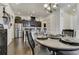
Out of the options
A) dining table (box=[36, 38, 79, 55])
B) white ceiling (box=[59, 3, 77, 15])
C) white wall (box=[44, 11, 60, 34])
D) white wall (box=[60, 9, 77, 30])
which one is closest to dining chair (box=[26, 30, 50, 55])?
dining table (box=[36, 38, 79, 55])

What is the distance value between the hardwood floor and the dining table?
246 mm

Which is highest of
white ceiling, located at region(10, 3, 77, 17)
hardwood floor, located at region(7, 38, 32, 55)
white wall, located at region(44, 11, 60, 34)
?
white ceiling, located at region(10, 3, 77, 17)

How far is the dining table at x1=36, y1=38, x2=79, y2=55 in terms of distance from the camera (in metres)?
2.05

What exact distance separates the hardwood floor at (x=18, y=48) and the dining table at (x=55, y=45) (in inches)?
9.7

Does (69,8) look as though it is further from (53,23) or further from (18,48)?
(18,48)

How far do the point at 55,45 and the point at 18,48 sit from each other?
63cm

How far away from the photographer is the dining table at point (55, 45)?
2053 mm

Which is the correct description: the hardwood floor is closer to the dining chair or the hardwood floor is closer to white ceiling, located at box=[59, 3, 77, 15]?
the dining chair

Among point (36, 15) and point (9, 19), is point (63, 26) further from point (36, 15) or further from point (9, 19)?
point (9, 19)

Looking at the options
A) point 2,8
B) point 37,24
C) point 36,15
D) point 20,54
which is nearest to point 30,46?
point 20,54

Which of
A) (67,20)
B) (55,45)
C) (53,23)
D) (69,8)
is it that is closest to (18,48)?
(55,45)

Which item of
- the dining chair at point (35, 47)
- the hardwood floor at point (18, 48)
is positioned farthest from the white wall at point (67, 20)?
the hardwood floor at point (18, 48)
